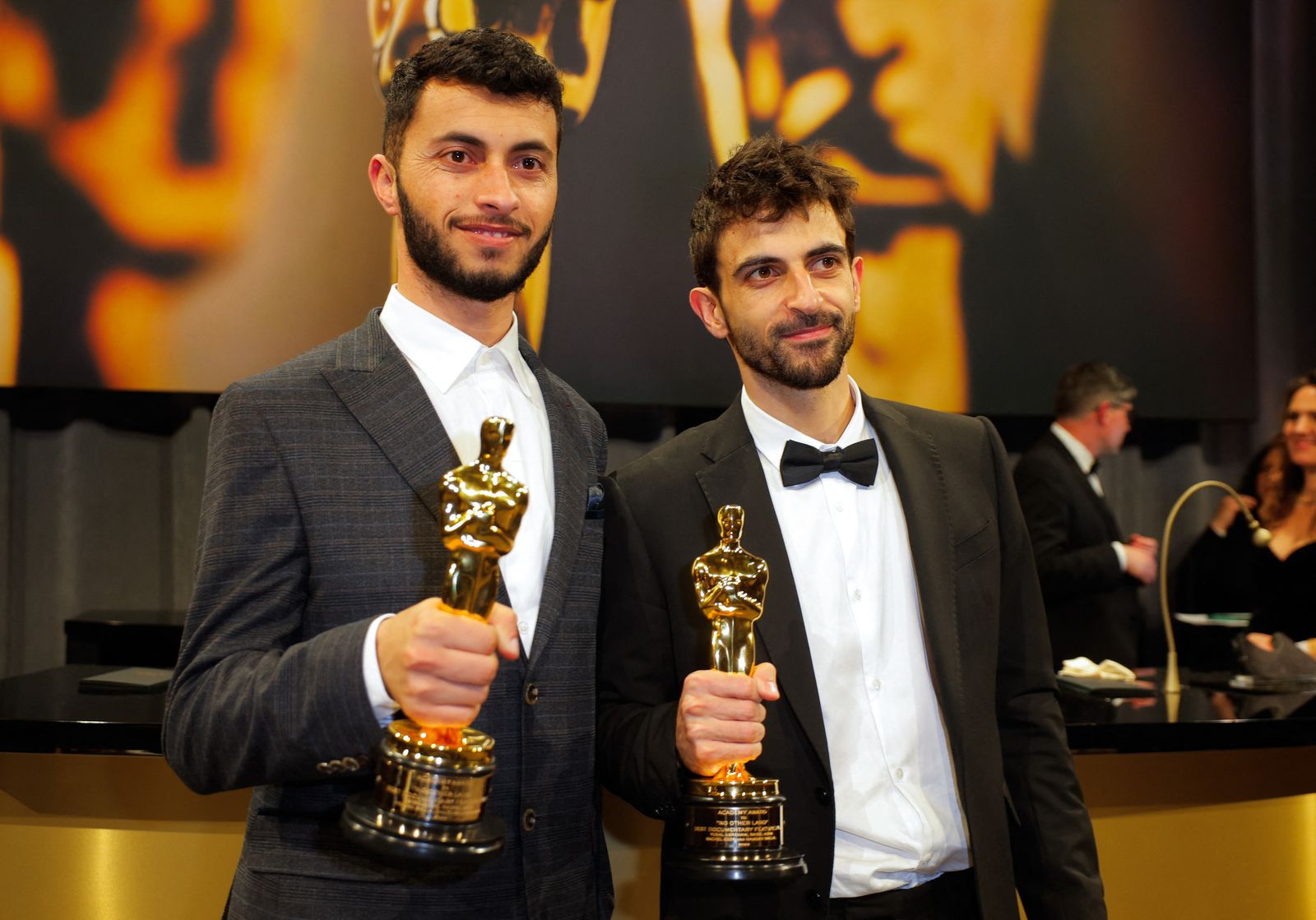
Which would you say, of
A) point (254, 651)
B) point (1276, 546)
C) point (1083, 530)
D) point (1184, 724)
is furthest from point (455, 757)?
point (1276, 546)

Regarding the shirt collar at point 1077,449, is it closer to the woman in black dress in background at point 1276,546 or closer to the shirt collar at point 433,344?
the woman in black dress in background at point 1276,546

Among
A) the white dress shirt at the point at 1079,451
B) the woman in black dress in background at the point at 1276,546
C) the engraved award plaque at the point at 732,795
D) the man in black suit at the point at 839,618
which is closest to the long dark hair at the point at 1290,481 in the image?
the woman in black dress in background at the point at 1276,546

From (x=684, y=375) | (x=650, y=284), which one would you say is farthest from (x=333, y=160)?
(x=684, y=375)

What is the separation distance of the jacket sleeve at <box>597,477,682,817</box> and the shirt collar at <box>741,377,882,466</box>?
0.29 m

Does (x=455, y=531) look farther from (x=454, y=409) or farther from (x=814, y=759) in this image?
(x=814, y=759)

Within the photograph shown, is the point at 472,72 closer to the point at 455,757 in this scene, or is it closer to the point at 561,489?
the point at 561,489

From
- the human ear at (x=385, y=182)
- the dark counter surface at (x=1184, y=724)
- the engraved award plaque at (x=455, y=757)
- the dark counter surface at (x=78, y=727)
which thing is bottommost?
the dark counter surface at (x=1184, y=724)

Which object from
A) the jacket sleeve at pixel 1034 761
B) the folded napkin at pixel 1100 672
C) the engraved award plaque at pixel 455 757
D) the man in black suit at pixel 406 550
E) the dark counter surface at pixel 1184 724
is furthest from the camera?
the folded napkin at pixel 1100 672

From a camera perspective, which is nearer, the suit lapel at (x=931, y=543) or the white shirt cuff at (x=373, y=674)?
the white shirt cuff at (x=373, y=674)

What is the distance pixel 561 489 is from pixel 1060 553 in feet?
10.8

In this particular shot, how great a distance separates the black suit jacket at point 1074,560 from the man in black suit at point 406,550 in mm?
3163

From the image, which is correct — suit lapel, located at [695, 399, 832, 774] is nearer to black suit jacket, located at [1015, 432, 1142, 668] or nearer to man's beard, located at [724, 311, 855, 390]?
man's beard, located at [724, 311, 855, 390]

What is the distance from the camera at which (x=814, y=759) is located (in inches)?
73.2

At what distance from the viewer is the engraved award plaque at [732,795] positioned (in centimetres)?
155
